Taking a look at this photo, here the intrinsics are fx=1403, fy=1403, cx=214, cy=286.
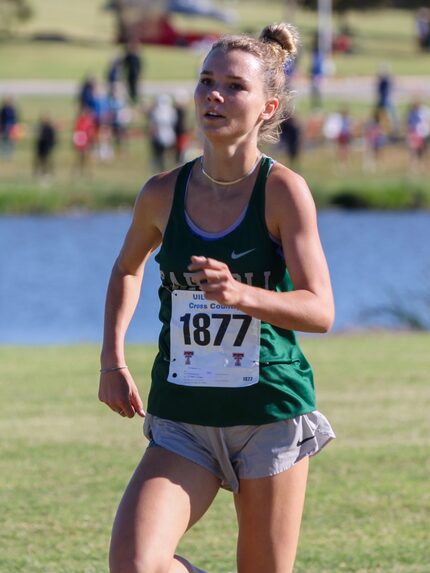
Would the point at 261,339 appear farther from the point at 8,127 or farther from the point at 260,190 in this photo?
the point at 8,127

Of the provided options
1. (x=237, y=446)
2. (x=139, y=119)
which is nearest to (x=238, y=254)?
(x=237, y=446)

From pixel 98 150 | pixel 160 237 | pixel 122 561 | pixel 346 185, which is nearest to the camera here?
pixel 122 561

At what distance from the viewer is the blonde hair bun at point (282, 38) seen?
4.43 meters

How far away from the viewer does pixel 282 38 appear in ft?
14.6

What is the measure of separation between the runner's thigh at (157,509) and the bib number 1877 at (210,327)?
353 mm

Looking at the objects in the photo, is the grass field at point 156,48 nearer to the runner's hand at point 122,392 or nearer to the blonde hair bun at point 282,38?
the blonde hair bun at point 282,38

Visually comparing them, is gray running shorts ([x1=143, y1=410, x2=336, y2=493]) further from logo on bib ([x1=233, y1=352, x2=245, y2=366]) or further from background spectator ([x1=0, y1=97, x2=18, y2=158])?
background spectator ([x1=0, y1=97, x2=18, y2=158])

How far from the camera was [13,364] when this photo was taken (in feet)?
40.8

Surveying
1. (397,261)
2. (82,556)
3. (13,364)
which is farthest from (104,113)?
(82,556)

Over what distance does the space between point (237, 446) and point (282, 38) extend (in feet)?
4.27

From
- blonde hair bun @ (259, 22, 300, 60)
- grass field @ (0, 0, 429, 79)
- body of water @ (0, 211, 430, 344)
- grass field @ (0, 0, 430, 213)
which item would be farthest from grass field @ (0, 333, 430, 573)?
grass field @ (0, 0, 429, 79)

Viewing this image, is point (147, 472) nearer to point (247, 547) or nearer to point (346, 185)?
point (247, 547)

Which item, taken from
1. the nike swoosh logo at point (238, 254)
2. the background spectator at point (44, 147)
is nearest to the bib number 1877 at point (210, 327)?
the nike swoosh logo at point (238, 254)

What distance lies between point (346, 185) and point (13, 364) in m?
22.3
